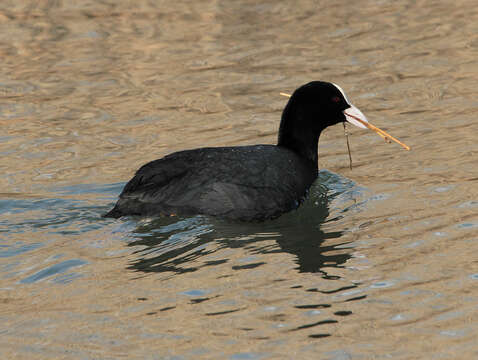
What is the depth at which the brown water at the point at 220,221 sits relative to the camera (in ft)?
18.7

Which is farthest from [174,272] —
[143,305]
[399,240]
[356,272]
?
[399,240]

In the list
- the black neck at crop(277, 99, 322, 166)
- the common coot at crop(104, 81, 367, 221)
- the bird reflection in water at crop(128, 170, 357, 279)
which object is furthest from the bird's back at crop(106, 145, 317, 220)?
the black neck at crop(277, 99, 322, 166)

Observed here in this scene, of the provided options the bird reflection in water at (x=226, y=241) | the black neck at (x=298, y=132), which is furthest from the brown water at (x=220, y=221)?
the black neck at (x=298, y=132)

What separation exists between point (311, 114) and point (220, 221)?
1818 mm

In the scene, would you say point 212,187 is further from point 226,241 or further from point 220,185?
point 226,241

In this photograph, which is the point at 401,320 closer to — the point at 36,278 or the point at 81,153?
the point at 36,278

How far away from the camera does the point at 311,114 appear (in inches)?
349

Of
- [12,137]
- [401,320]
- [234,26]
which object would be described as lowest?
[401,320]

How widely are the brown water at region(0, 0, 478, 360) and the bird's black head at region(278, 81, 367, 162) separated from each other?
509mm

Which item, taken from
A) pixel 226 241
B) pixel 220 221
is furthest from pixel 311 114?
pixel 226 241

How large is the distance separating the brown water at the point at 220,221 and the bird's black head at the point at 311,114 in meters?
0.51

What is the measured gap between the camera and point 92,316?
5965 mm

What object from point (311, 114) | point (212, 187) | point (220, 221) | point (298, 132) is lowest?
point (220, 221)

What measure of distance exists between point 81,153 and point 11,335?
4.76 meters
